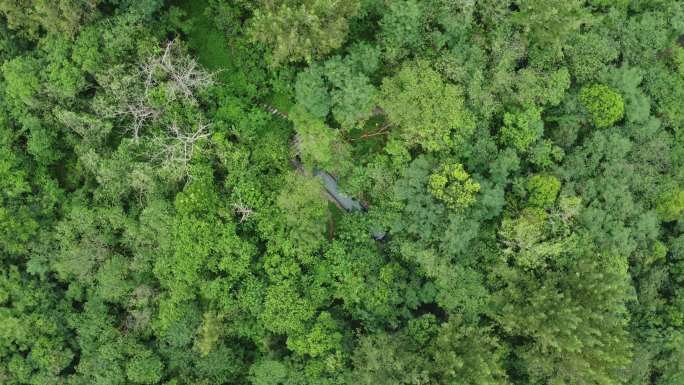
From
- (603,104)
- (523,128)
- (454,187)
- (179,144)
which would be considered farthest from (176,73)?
(603,104)

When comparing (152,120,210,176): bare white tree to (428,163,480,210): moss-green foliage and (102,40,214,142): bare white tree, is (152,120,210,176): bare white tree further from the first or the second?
(428,163,480,210): moss-green foliage

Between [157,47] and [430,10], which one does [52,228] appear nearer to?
[157,47]

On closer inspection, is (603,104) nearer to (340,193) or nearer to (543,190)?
(543,190)

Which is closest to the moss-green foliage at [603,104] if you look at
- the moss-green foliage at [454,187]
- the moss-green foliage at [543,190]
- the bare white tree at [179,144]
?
the moss-green foliage at [543,190]

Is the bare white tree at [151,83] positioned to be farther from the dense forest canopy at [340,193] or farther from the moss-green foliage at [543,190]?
the moss-green foliage at [543,190]

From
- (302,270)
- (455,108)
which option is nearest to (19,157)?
(302,270)

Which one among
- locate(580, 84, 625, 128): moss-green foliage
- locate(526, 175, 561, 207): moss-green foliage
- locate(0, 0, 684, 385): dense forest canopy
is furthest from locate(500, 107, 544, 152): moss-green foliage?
locate(580, 84, 625, 128): moss-green foliage
